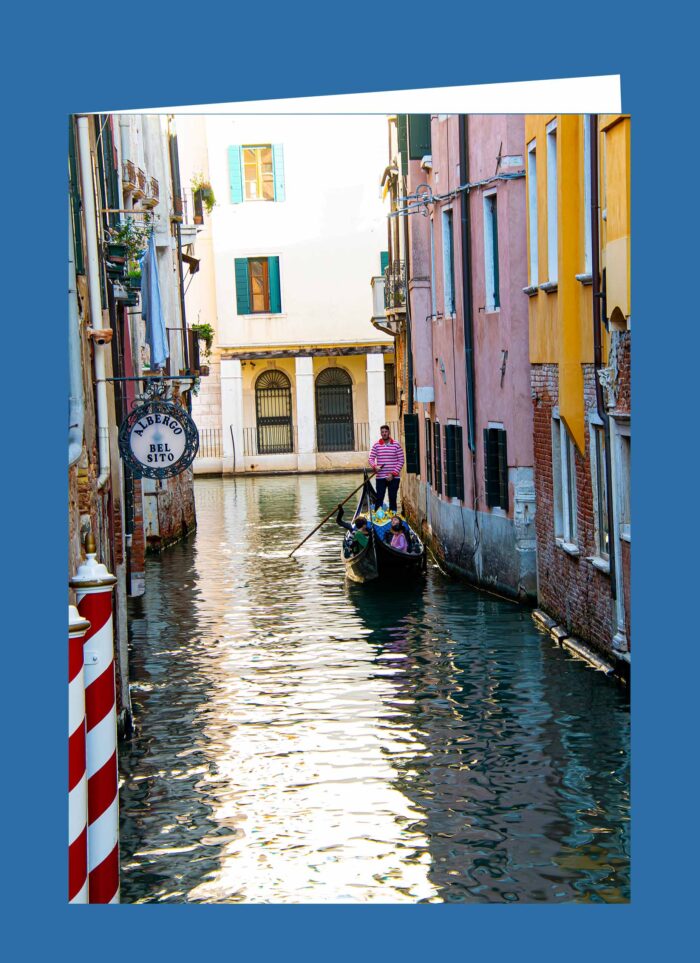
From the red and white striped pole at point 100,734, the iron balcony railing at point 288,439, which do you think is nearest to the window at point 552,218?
the iron balcony railing at point 288,439

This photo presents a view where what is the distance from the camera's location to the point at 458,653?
848cm

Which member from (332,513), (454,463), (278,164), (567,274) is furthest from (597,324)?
(332,513)

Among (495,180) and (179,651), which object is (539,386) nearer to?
(495,180)

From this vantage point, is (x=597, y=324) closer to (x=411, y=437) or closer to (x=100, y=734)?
(x=411, y=437)

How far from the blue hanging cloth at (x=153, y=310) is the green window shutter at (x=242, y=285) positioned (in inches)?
16.6

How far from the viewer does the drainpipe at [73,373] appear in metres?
5.51

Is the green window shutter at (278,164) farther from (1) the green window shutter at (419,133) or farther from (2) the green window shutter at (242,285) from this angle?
(2) the green window shutter at (242,285)

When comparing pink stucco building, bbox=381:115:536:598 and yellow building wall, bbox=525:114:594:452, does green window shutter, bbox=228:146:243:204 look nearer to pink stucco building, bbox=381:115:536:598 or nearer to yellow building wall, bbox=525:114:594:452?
pink stucco building, bbox=381:115:536:598

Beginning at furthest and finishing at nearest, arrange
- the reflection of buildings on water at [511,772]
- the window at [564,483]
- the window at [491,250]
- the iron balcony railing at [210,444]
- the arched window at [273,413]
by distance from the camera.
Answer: the arched window at [273,413]
the window at [491,250]
the window at [564,483]
the iron balcony railing at [210,444]
the reflection of buildings on water at [511,772]

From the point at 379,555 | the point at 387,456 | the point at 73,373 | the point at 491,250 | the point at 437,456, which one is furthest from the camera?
the point at 379,555

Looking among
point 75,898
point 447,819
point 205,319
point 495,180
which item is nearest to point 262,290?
point 205,319

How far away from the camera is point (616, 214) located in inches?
231

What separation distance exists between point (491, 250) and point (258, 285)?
1.09 metres

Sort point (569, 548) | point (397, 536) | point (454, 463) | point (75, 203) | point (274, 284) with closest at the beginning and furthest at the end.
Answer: point (75, 203) < point (569, 548) < point (274, 284) < point (454, 463) < point (397, 536)
